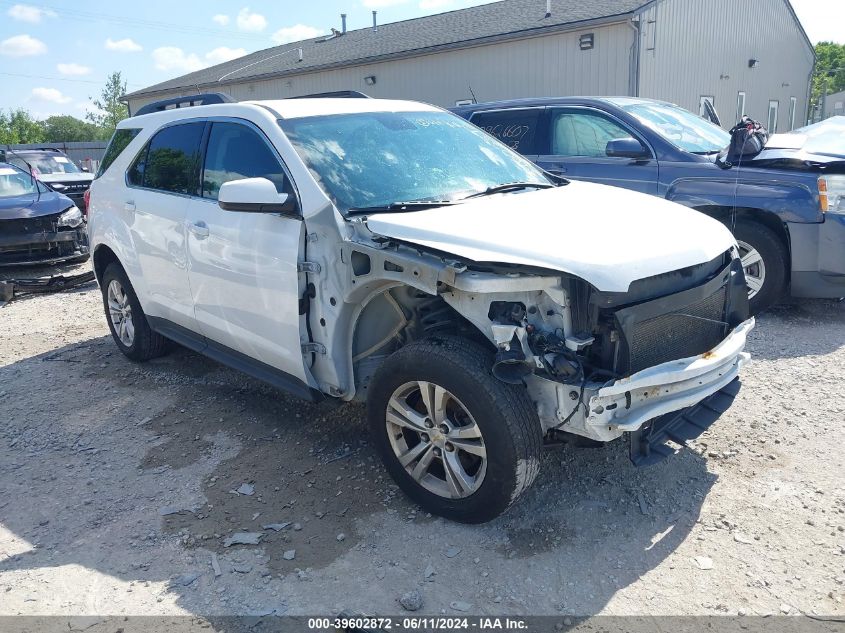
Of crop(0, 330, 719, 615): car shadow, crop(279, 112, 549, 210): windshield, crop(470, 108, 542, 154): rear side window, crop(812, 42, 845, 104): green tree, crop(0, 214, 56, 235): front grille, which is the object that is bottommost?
crop(0, 330, 719, 615): car shadow

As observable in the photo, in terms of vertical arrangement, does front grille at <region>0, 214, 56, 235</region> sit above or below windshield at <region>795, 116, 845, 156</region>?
below

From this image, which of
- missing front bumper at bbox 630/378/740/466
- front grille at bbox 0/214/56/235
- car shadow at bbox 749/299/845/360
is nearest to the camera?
missing front bumper at bbox 630/378/740/466

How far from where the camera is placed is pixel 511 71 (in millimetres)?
17359

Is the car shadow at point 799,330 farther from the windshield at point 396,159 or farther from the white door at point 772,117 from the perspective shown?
the white door at point 772,117

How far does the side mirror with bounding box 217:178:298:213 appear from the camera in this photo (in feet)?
11.5

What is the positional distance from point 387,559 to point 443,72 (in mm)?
17614

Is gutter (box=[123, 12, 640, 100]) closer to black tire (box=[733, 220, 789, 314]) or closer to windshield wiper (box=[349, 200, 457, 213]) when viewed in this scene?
black tire (box=[733, 220, 789, 314])

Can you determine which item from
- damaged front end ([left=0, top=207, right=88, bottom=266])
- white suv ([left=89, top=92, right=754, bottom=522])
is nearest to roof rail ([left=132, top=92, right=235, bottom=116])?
white suv ([left=89, top=92, right=754, bottom=522])

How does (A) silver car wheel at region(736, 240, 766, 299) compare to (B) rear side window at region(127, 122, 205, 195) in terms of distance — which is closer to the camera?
(B) rear side window at region(127, 122, 205, 195)

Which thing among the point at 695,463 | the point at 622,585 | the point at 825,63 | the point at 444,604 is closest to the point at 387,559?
the point at 444,604

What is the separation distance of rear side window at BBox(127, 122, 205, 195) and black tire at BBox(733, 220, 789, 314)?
4.36m

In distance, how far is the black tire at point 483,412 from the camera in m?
2.91

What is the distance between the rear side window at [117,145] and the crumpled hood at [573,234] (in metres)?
3.06

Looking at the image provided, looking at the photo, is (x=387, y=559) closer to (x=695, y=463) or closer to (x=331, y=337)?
(x=331, y=337)
